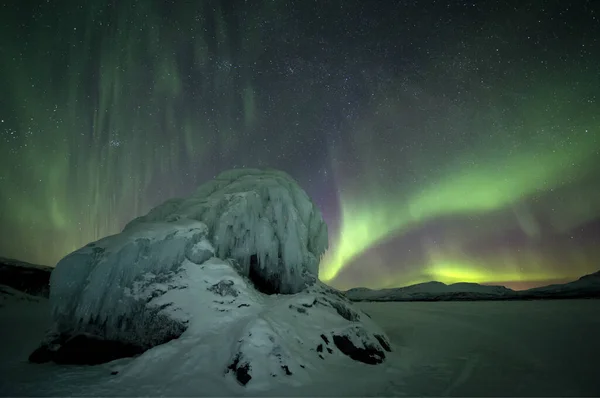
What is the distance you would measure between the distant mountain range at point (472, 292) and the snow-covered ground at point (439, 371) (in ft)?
179

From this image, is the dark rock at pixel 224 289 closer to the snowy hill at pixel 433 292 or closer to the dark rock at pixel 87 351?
the dark rock at pixel 87 351

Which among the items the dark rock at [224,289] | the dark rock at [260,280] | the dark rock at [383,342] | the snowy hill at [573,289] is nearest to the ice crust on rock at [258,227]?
the dark rock at [260,280]

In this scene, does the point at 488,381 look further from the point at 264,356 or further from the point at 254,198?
the point at 254,198

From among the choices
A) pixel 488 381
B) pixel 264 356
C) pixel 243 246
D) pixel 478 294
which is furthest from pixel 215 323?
pixel 478 294

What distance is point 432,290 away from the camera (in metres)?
76.2

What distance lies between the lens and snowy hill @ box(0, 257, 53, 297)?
28547 mm

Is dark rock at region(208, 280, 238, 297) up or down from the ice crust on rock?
down

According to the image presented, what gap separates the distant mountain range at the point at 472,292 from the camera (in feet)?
197

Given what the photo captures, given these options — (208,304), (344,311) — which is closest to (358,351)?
(344,311)

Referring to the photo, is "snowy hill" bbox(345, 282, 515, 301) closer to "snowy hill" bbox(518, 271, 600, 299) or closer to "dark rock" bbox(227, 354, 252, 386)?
"snowy hill" bbox(518, 271, 600, 299)

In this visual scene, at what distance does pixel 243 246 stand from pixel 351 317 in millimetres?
5010

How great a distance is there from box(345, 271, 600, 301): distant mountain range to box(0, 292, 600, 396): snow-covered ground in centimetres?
5443

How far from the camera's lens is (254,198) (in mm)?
12383

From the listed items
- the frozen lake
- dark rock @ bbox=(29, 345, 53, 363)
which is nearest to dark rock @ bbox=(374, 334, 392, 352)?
the frozen lake
